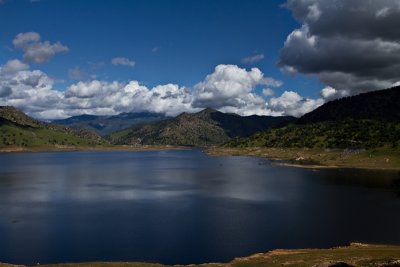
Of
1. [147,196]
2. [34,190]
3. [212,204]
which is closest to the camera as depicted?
[212,204]

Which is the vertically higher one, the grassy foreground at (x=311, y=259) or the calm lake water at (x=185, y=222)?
the grassy foreground at (x=311, y=259)

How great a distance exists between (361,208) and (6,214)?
4309 inches

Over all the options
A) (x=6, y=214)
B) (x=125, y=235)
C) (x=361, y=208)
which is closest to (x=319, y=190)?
(x=361, y=208)

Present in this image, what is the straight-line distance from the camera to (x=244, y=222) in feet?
368

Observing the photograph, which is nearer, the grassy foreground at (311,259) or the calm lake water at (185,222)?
the grassy foreground at (311,259)

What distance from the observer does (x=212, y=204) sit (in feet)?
478

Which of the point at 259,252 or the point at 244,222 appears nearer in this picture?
the point at 259,252

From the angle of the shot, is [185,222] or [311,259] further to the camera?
[185,222]

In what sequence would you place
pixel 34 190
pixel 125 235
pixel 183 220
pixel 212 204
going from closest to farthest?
pixel 125 235 → pixel 183 220 → pixel 212 204 → pixel 34 190

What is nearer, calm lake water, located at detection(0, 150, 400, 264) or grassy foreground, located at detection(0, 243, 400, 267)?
grassy foreground, located at detection(0, 243, 400, 267)

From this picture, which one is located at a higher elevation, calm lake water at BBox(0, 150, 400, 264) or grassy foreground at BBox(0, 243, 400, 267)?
grassy foreground at BBox(0, 243, 400, 267)

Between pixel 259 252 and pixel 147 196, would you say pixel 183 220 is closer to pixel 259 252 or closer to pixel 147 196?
pixel 259 252

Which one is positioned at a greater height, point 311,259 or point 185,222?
point 311,259

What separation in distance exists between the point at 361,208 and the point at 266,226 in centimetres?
4090
